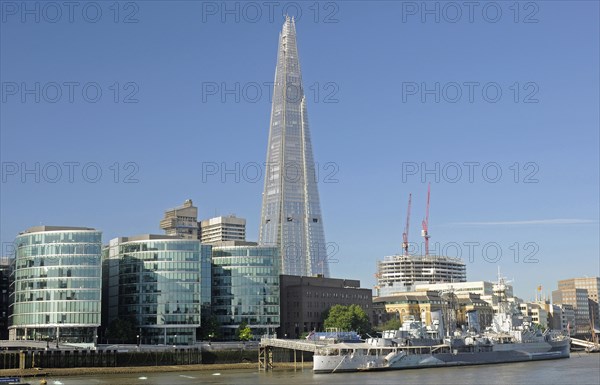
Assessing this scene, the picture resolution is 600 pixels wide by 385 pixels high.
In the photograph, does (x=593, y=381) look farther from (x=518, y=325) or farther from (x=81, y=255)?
(x=81, y=255)

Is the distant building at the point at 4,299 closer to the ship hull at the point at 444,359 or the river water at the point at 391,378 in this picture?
the river water at the point at 391,378

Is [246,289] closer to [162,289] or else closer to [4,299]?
[162,289]

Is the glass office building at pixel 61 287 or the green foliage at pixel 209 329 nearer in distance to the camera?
the glass office building at pixel 61 287

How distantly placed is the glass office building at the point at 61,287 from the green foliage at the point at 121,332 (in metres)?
7.42

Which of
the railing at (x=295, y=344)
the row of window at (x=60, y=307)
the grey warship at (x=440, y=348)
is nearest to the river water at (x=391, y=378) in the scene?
the grey warship at (x=440, y=348)

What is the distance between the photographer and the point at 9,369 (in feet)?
437

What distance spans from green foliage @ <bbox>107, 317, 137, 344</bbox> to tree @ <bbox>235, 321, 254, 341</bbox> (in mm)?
24482

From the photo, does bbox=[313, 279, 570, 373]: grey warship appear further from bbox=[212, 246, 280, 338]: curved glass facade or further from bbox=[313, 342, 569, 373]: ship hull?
bbox=[212, 246, 280, 338]: curved glass facade

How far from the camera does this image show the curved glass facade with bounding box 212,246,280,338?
193750 millimetres

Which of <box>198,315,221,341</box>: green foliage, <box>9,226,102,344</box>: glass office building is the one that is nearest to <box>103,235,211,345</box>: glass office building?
<box>198,315,221,341</box>: green foliage

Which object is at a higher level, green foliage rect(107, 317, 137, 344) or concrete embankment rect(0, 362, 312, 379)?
green foliage rect(107, 317, 137, 344)

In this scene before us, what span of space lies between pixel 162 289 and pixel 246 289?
26.6 metres

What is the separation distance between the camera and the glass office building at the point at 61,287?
156375 millimetres

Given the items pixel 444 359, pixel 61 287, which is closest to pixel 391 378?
pixel 444 359
